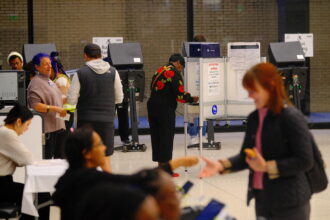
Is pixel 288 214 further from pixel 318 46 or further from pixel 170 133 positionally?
pixel 318 46

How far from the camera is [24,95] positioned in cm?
820

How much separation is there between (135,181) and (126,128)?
31.1 ft

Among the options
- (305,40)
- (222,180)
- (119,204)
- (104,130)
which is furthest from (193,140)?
(119,204)

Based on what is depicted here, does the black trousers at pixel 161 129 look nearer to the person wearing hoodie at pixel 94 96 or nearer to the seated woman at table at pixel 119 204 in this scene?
the person wearing hoodie at pixel 94 96

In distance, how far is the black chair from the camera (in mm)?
5789

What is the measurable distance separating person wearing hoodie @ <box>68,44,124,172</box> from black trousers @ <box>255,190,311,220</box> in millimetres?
3575

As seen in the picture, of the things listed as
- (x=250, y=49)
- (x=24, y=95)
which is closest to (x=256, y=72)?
(x=24, y=95)

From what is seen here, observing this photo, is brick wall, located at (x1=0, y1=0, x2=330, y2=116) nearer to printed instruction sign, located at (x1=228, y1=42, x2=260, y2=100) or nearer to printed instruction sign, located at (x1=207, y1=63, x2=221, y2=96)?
printed instruction sign, located at (x1=228, y1=42, x2=260, y2=100)

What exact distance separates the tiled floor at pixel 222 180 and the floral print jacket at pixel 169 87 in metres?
0.98

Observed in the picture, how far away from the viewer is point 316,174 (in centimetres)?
406

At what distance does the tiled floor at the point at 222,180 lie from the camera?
7457mm

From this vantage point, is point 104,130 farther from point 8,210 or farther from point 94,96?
point 8,210

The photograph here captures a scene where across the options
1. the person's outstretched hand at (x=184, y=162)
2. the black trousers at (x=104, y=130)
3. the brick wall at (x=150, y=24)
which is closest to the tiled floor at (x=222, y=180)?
the person's outstretched hand at (x=184, y=162)

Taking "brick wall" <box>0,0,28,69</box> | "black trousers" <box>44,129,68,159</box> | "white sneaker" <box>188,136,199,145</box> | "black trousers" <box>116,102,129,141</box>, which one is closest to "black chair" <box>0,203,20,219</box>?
"black trousers" <box>44,129,68,159</box>
